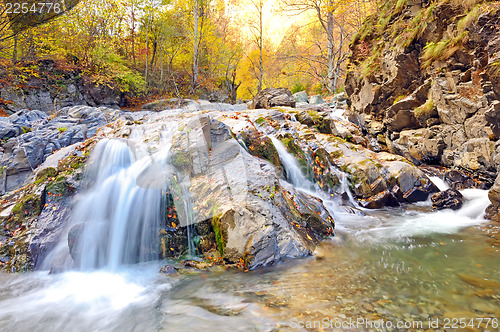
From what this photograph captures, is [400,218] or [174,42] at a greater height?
[174,42]

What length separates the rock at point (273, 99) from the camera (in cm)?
1499

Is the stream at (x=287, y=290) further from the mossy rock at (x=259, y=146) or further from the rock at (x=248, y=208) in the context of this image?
the mossy rock at (x=259, y=146)

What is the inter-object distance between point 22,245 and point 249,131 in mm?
5521

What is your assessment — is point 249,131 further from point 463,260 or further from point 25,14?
point 25,14

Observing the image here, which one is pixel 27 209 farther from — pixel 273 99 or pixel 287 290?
pixel 273 99

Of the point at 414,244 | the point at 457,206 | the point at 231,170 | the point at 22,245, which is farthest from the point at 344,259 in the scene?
the point at 22,245

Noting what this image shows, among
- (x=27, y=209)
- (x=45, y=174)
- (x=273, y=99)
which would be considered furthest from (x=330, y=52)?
(x=27, y=209)

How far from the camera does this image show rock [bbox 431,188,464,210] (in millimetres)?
6939

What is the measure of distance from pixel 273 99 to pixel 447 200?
10468mm

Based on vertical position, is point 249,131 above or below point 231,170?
above

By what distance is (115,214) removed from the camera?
5051mm

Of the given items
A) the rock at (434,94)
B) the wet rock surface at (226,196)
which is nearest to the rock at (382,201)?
the wet rock surface at (226,196)

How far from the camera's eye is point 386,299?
9.85 feet

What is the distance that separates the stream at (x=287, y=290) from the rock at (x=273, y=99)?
1094 cm
